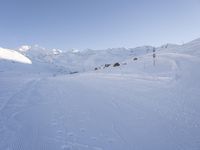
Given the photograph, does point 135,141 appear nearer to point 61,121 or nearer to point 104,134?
point 104,134

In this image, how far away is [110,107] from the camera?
11.1 meters

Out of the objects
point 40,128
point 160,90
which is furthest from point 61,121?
point 160,90

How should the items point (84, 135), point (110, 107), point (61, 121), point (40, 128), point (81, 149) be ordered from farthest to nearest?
point (110, 107) → point (61, 121) → point (40, 128) → point (84, 135) → point (81, 149)

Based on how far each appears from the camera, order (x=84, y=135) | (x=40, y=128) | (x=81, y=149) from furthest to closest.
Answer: (x=40, y=128) → (x=84, y=135) → (x=81, y=149)

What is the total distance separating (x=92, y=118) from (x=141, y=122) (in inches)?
77.4

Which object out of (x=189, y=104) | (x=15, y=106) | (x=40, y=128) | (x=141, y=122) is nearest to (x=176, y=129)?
(x=141, y=122)

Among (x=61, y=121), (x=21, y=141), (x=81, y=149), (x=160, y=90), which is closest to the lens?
(x=81, y=149)

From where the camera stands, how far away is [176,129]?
807 centimetres

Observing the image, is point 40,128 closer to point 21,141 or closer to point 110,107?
point 21,141

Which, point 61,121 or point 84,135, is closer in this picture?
point 84,135

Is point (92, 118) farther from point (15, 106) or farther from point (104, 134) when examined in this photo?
point (15, 106)

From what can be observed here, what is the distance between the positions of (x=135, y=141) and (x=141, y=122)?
6.19 ft

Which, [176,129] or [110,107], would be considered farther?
[110,107]

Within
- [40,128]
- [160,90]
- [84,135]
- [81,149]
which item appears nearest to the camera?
[81,149]
